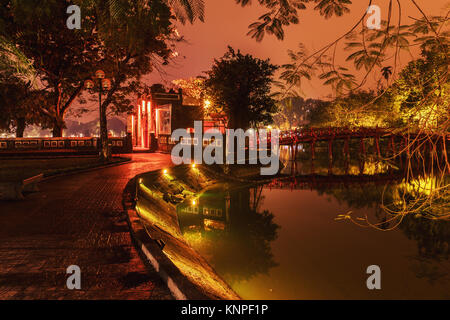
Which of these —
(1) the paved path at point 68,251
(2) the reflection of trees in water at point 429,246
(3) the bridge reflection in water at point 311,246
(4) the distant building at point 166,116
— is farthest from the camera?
(4) the distant building at point 166,116

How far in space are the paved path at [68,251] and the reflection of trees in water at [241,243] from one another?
146 inches

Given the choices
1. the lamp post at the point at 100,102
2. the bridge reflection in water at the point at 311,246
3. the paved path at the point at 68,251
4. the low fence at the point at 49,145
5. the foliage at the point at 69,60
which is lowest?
the bridge reflection in water at the point at 311,246

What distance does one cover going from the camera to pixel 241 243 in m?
12.0

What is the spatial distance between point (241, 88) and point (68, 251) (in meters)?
24.7

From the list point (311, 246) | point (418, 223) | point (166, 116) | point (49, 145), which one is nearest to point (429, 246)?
point (418, 223)

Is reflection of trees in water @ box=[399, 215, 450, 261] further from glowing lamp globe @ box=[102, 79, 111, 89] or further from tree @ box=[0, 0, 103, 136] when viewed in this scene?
tree @ box=[0, 0, 103, 136]

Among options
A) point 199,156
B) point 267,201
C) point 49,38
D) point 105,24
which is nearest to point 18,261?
point 105,24

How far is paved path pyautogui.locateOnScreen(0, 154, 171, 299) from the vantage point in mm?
4379

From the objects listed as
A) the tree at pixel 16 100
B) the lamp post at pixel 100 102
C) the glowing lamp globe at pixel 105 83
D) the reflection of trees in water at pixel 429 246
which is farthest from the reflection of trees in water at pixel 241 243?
the tree at pixel 16 100

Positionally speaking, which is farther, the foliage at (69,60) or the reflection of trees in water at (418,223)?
the foliage at (69,60)

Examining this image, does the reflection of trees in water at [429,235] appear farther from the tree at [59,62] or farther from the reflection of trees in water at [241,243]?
the tree at [59,62]

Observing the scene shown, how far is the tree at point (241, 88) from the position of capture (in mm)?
28109
